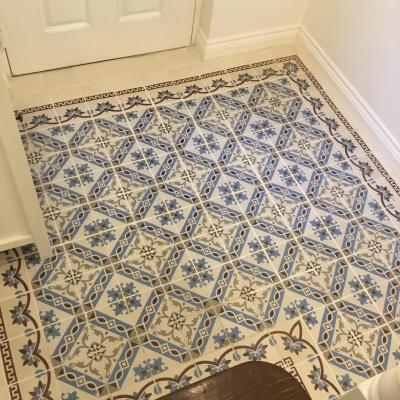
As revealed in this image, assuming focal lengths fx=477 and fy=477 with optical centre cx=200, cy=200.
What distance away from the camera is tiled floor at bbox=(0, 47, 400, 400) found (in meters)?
1.39

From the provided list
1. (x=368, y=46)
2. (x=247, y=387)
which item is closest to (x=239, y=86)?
(x=368, y=46)

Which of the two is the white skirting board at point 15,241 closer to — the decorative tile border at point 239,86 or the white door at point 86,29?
the decorative tile border at point 239,86

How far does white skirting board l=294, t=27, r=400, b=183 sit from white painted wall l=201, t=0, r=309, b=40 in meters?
0.11

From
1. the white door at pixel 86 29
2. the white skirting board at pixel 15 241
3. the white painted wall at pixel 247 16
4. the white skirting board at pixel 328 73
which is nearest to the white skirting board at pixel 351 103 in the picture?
the white skirting board at pixel 328 73

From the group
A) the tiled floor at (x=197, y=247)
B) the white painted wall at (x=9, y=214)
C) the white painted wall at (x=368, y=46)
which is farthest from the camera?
the white painted wall at (x=368, y=46)

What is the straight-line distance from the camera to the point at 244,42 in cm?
221

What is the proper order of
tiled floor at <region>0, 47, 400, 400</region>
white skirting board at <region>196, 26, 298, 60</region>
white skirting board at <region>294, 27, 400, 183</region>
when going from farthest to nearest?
white skirting board at <region>196, 26, 298, 60</region> → white skirting board at <region>294, 27, 400, 183</region> → tiled floor at <region>0, 47, 400, 400</region>

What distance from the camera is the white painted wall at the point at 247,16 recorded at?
2.04 meters

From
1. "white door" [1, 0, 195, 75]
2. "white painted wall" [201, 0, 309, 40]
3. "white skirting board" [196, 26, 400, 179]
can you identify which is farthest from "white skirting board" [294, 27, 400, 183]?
"white door" [1, 0, 195, 75]

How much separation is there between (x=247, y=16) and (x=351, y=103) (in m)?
0.60

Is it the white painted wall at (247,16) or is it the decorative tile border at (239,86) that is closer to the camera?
the decorative tile border at (239,86)

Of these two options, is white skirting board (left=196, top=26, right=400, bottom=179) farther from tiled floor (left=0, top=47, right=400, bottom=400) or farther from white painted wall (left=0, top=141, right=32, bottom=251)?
white painted wall (left=0, top=141, right=32, bottom=251)

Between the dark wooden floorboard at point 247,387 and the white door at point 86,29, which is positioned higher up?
the white door at point 86,29

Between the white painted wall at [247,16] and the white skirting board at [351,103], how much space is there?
110 mm
